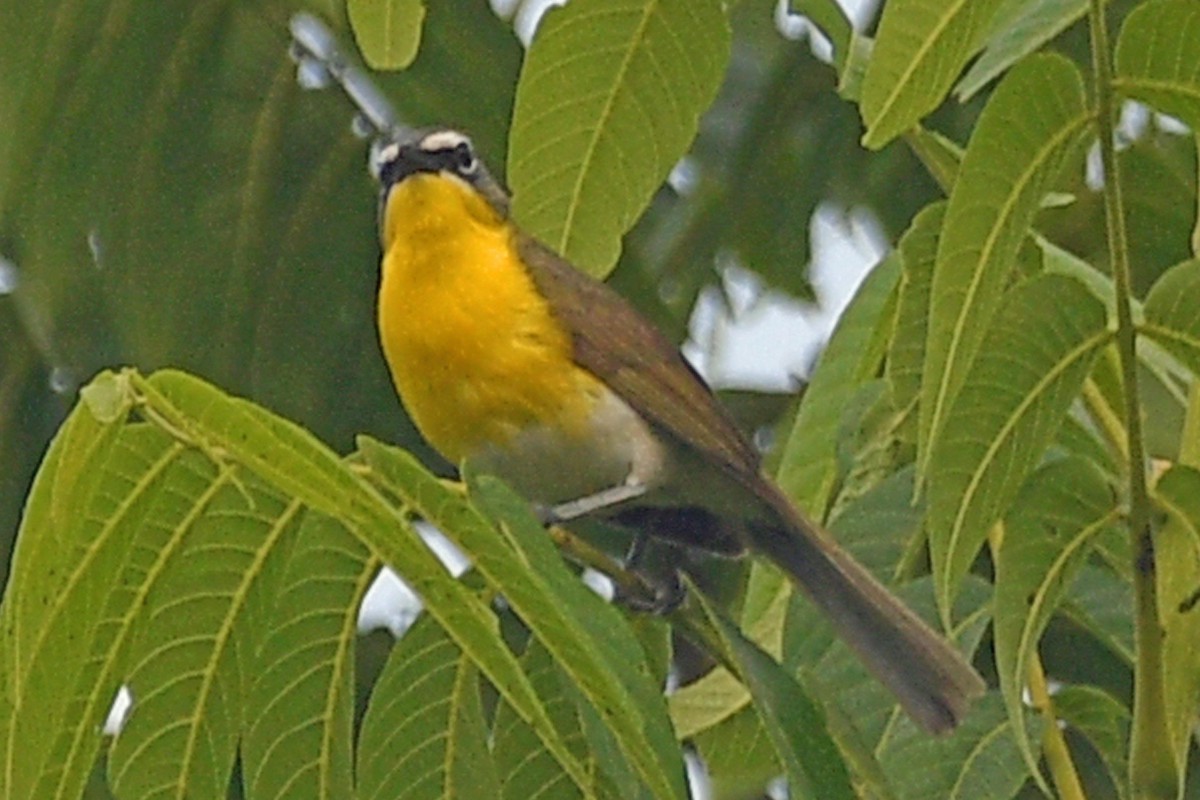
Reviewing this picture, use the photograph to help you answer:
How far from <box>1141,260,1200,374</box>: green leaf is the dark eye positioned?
1.32m

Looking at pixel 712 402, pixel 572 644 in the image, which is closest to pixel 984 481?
pixel 572 644

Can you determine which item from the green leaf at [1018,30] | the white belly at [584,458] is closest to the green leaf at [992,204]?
the green leaf at [1018,30]

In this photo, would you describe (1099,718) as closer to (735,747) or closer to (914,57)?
(735,747)

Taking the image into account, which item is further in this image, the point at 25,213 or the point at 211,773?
the point at 25,213

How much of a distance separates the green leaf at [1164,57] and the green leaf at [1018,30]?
5 centimetres

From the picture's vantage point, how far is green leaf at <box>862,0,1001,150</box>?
1.83 m

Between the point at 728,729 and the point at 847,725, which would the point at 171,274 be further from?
the point at 847,725

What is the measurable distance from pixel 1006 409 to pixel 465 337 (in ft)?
3.47

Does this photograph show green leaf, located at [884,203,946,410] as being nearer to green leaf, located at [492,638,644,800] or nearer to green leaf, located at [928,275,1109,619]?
green leaf, located at [928,275,1109,619]

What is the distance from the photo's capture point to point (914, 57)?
1848 mm

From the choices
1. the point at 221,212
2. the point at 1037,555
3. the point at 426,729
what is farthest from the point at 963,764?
the point at 221,212

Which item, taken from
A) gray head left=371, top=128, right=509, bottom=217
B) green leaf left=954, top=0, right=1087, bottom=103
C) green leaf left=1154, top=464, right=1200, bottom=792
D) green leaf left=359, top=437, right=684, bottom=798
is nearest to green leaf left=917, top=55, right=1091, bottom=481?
green leaf left=954, top=0, right=1087, bottom=103

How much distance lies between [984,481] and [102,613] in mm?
715

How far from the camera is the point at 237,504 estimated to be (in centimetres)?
182
